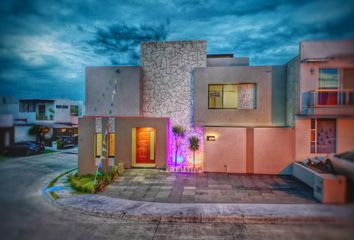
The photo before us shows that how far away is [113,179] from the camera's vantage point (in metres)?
11.6

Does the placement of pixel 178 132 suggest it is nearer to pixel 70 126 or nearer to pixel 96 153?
pixel 96 153

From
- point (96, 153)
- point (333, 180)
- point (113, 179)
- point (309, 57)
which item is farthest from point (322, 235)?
point (96, 153)

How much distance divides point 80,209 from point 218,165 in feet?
25.7

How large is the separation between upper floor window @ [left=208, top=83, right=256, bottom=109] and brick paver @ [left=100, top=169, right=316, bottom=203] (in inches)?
163

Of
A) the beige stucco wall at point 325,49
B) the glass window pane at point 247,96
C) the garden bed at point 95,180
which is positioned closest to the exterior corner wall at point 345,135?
the beige stucco wall at point 325,49

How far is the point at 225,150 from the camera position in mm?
12844

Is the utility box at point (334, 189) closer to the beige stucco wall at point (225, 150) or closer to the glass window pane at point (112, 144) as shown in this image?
the beige stucco wall at point (225, 150)

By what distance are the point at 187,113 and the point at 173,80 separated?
2352 mm

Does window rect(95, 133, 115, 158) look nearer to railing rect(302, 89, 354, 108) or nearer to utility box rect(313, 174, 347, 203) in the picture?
railing rect(302, 89, 354, 108)

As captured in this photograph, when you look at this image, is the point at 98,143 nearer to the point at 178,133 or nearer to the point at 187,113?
the point at 178,133

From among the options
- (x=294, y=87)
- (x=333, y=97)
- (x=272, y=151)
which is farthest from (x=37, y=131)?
(x=272, y=151)

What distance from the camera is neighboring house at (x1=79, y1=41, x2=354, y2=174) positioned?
41.4ft

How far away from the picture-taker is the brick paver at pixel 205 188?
888 cm

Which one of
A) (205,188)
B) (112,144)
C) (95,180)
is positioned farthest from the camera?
(112,144)
